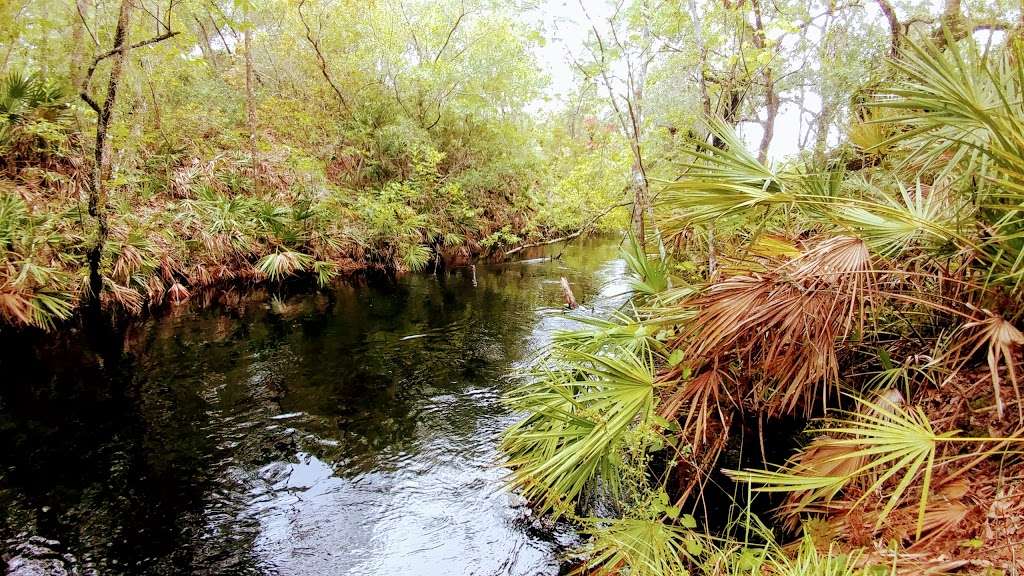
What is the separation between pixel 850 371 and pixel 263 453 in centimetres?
470

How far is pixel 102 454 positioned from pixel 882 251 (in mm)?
6178

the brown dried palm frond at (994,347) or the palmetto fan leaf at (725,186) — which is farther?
the palmetto fan leaf at (725,186)

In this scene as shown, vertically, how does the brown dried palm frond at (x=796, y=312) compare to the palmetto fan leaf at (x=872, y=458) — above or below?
→ above

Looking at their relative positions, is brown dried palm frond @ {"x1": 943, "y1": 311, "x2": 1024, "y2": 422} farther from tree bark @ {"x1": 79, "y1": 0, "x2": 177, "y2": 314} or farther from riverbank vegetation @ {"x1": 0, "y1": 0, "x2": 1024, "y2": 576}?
tree bark @ {"x1": 79, "y1": 0, "x2": 177, "y2": 314}

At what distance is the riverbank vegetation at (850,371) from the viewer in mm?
1979

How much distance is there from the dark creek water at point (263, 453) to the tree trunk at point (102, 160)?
1.03 meters

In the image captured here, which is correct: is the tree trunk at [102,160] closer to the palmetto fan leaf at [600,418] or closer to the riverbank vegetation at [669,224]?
the riverbank vegetation at [669,224]

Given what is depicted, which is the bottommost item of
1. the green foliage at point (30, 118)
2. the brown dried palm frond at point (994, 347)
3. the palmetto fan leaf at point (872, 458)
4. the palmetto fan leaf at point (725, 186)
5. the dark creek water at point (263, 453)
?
the dark creek water at point (263, 453)

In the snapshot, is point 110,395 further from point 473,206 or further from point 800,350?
point 473,206

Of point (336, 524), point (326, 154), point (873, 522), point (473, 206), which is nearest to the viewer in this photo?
point (873, 522)

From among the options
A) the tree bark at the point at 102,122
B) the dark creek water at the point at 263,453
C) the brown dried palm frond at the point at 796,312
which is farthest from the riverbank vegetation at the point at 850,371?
the tree bark at the point at 102,122

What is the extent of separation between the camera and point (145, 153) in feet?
33.9

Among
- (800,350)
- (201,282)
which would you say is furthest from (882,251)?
A: (201,282)

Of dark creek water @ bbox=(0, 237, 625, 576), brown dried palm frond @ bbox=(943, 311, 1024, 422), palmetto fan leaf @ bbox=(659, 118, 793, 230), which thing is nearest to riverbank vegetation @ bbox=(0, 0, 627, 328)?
dark creek water @ bbox=(0, 237, 625, 576)
